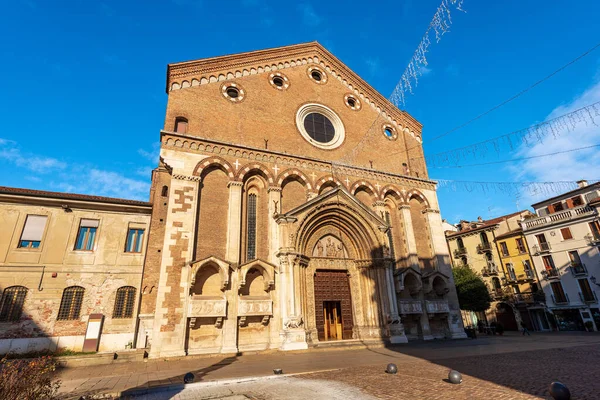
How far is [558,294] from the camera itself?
30734mm

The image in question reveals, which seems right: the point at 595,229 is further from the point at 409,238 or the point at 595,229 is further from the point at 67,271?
the point at 67,271

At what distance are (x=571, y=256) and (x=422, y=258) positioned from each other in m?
20.2

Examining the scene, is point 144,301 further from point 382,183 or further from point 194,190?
point 382,183

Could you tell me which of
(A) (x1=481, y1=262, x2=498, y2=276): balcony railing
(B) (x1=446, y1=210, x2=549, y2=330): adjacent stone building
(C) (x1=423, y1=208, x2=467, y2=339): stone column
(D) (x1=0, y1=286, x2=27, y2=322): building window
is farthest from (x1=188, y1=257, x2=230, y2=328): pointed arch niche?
(A) (x1=481, y1=262, x2=498, y2=276): balcony railing

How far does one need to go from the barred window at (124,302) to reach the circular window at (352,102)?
59.9ft

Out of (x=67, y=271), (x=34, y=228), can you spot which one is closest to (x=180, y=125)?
(x=34, y=228)

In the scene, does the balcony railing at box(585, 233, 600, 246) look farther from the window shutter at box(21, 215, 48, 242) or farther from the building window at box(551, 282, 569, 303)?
the window shutter at box(21, 215, 48, 242)

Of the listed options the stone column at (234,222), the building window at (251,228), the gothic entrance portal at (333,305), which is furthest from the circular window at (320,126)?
the gothic entrance portal at (333,305)

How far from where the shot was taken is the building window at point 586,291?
28078 millimetres

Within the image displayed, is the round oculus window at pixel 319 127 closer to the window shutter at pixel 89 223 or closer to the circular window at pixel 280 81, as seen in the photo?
the circular window at pixel 280 81

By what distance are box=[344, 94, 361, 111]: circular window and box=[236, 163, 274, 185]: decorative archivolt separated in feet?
31.0

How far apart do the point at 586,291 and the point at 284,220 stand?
3033 cm

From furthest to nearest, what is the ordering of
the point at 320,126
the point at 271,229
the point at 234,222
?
1. the point at 320,126
2. the point at 271,229
3. the point at 234,222

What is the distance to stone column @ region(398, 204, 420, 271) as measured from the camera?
65.0ft
